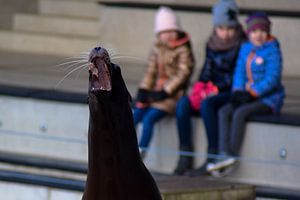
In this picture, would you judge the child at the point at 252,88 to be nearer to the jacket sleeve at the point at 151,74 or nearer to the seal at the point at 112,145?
the jacket sleeve at the point at 151,74

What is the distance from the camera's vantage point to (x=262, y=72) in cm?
959

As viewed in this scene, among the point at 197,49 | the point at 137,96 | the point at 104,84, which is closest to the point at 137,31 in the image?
the point at 197,49

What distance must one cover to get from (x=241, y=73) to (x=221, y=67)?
0.96ft

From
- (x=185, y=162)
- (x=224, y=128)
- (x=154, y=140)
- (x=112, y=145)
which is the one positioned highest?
(x=112, y=145)

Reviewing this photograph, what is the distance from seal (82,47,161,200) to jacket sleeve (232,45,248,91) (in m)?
5.35

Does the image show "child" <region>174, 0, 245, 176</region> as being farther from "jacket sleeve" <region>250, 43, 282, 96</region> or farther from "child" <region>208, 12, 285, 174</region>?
"jacket sleeve" <region>250, 43, 282, 96</region>

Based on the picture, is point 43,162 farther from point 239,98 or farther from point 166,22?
point 239,98

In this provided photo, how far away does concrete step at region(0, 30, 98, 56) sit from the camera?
14.0 m

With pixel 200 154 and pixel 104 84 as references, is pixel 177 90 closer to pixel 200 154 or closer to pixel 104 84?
pixel 200 154

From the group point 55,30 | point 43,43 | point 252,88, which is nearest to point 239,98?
point 252,88

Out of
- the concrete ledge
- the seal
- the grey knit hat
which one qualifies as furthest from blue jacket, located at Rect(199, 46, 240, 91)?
the seal

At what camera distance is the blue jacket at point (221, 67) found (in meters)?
9.80

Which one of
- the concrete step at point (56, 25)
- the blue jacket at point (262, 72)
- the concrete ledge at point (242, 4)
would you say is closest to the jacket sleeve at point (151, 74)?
the blue jacket at point (262, 72)

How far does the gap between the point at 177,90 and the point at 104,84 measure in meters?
5.87
